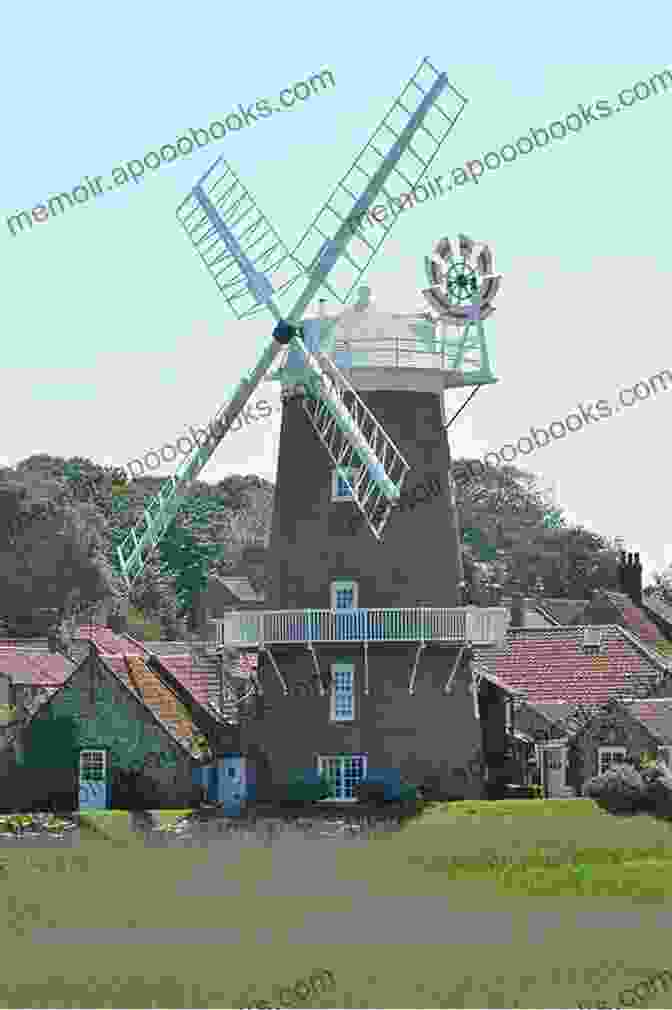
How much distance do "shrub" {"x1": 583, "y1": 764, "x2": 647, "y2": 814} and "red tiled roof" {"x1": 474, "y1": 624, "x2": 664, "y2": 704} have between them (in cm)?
783

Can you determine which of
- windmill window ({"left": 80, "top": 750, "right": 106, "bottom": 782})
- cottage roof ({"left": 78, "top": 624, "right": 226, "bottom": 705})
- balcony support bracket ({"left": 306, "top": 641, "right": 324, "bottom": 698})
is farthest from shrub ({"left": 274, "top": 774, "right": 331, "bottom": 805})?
cottage roof ({"left": 78, "top": 624, "right": 226, "bottom": 705})

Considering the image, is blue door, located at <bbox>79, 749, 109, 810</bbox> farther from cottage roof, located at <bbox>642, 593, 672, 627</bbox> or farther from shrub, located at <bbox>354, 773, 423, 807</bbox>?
cottage roof, located at <bbox>642, 593, 672, 627</bbox>

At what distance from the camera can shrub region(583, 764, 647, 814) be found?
52.0 m

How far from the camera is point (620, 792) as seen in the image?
171ft

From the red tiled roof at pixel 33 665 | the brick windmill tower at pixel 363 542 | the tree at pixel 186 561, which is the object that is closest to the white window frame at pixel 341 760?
the brick windmill tower at pixel 363 542

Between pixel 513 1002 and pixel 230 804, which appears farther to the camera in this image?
pixel 230 804

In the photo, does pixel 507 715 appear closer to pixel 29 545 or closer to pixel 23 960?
pixel 23 960

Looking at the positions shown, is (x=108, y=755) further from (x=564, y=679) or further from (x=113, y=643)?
(x=564, y=679)

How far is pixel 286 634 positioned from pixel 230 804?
14.3ft

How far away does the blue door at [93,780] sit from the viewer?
55.0 meters

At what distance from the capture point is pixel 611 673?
61.9 meters

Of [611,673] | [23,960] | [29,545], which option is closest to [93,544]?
[29,545]

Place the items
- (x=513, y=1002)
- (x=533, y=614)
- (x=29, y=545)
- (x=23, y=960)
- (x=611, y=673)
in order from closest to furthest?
(x=513, y=1002), (x=23, y=960), (x=611, y=673), (x=533, y=614), (x=29, y=545)

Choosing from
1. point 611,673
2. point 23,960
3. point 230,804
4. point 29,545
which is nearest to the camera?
point 23,960
